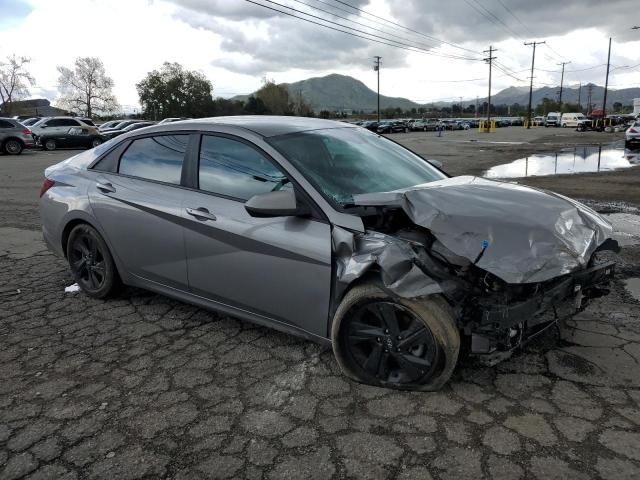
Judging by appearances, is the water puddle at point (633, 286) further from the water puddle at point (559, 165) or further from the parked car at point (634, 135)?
the parked car at point (634, 135)

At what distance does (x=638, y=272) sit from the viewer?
16.7 ft

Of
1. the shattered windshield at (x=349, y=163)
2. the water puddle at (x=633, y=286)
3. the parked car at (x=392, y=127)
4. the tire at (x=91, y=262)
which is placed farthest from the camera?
the parked car at (x=392, y=127)

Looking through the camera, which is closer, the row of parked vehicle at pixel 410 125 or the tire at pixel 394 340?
the tire at pixel 394 340

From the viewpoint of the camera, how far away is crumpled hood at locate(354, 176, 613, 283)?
8.81 feet

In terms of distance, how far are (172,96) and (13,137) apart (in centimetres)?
7250

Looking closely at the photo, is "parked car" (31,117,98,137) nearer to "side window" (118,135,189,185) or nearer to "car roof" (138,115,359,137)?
"side window" (118,135,189,185)

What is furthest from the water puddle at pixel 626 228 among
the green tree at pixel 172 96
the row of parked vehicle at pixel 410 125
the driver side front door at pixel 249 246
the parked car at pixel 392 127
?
the green tree at pixel 172 96

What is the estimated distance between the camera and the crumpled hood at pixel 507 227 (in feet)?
8.81

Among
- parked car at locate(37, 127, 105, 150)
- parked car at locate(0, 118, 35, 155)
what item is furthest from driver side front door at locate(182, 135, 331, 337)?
parked car at locate(37, 127, 105, 150)

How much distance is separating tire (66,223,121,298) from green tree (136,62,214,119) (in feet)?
294

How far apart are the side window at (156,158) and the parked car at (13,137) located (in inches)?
910

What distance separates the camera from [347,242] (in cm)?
296

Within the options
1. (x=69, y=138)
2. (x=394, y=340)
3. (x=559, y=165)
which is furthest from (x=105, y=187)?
(x=69, y=138)

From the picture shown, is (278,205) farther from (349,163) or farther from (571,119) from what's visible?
(571,119)
